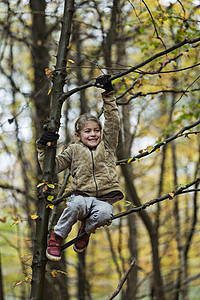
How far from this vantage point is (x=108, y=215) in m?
2.84

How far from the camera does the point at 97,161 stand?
9.89 ft

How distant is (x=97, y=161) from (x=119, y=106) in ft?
5.44

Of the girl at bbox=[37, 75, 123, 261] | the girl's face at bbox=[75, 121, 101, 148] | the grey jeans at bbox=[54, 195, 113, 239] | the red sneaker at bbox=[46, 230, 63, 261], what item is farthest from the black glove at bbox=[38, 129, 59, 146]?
the red sneaker at bbox=[46, 230, 63, 261]

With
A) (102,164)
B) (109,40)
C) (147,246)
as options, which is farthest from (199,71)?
(147,246)

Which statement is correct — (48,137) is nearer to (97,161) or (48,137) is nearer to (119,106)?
(97,161)

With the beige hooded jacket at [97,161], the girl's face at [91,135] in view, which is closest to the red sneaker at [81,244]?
the beige hooded jacket at [97,161]

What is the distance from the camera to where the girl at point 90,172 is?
2.87 metres

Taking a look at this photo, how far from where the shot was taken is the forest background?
3703 mm

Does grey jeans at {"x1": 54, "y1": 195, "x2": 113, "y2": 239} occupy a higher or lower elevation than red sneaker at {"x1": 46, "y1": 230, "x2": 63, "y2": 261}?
higher

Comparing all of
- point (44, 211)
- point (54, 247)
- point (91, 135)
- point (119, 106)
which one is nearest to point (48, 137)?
point (91, 135)

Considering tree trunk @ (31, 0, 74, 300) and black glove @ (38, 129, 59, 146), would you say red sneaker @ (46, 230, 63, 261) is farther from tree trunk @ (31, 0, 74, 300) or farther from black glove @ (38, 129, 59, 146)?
black glove @ (38, 129, 59, 146)

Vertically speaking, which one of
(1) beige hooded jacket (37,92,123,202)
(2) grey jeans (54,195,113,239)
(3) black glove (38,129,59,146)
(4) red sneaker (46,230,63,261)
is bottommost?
(4) red sneaker (46,230,63,261)

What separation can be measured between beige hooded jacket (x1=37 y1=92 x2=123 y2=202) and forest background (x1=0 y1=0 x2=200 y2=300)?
199mm

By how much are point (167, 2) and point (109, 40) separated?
1.04 meters
